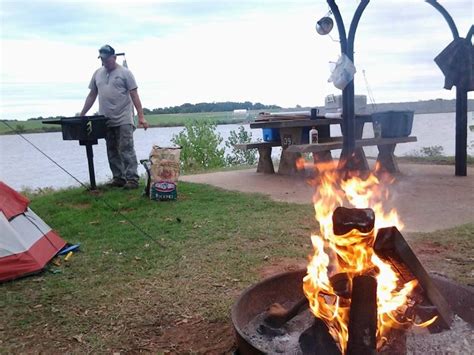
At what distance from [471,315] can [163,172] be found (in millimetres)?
4467

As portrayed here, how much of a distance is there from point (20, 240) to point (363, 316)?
290 cm

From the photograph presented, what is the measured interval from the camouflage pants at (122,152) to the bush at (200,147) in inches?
191

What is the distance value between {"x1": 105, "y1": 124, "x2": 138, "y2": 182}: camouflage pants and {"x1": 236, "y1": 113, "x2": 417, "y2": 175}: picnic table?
82.8 inches

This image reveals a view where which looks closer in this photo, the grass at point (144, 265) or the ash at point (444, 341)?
the ash at point (444, 341)

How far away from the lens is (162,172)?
631 cm

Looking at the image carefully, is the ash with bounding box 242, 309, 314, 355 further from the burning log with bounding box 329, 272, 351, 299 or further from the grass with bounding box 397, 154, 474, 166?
the grass with bounding box 397, 154, 474, 166

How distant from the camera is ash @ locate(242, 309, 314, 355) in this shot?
2.28m

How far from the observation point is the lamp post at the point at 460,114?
696cm

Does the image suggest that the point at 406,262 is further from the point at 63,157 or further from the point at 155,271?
the point at 63,157

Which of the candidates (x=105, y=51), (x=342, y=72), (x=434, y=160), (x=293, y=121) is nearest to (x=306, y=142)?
Answer: (x=293, y=121)

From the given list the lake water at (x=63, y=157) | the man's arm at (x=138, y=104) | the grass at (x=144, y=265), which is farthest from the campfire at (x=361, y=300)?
→ the lake water at (x=63, y=157)

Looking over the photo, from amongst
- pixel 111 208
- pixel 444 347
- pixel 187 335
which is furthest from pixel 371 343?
pixel 111 208

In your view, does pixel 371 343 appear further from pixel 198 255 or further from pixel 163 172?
pixel 163 172

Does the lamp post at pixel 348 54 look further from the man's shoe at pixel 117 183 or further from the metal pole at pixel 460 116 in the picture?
the man's shoe at pixel 117 183
